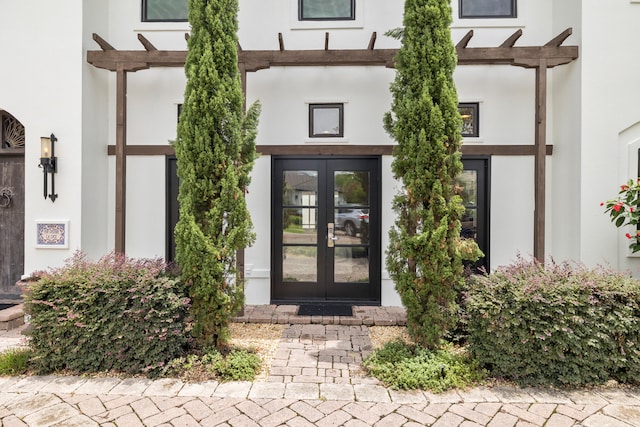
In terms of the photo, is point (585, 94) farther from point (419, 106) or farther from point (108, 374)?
point (108, 374)

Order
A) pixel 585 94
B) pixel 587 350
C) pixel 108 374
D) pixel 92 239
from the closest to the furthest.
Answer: pixel 587 350 < pixel 108 374 < pixel 585 94 < pixel 92 239

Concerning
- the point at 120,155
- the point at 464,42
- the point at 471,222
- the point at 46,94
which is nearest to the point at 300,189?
the point at 120,155

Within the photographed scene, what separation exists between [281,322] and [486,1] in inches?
213

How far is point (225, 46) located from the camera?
3.27 meters

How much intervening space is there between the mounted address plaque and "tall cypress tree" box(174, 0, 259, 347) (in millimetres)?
2435

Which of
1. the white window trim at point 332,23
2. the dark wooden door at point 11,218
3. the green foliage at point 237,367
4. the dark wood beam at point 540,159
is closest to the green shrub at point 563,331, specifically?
the dark wood beam at point 540,159

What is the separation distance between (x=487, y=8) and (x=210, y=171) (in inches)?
185

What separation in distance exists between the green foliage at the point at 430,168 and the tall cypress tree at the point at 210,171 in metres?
1.64

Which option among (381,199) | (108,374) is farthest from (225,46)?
(108,374)

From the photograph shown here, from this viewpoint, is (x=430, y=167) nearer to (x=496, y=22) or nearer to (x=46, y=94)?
(x=496, y=22)

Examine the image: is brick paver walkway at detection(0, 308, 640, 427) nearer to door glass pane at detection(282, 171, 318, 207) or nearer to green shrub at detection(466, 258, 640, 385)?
green shrub at detection(466, 258, 640, 385)

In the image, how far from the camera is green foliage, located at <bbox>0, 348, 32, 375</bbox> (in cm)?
313

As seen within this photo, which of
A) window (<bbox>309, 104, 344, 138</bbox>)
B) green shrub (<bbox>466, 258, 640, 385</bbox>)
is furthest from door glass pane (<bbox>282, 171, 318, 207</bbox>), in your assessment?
green shrub (<bbox>466, 258, 640, 385</bbox>)

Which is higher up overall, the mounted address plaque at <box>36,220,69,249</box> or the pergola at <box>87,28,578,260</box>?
the pergola at <box>87,28,578,260</box>
